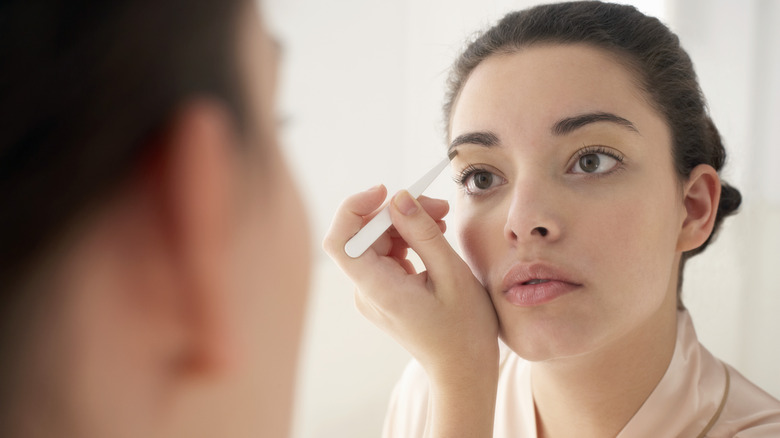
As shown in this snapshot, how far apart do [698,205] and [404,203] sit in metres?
0.47

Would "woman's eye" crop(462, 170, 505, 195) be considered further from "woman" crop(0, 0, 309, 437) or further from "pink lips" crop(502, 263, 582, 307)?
"woman" crop(0, 0, 309, 437)

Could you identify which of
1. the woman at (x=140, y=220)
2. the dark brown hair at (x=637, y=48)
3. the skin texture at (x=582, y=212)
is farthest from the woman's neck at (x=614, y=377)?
the woman at (x=140, y=220)

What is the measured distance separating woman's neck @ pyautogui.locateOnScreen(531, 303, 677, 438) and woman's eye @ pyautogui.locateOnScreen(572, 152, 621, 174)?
0.25m

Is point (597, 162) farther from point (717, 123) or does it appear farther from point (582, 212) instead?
point (717, 123)

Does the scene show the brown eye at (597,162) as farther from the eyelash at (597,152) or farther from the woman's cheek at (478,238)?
the woman's cheek at (478,238)

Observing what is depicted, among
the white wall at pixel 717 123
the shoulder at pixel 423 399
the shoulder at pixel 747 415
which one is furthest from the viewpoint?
the white wall at pixel 717 123

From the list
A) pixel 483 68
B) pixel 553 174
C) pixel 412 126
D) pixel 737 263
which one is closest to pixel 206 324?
pixel 553 174

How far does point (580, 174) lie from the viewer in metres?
0.86

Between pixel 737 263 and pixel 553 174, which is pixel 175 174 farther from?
pixel 737 263

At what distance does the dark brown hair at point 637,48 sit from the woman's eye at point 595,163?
13 cm

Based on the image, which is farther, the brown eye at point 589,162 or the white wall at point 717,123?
the white wall at point 717,123

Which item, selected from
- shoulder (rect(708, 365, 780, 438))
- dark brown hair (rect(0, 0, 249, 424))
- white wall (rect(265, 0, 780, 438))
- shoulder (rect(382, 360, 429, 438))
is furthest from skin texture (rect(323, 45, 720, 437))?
dark brown hair (rect(0, 0, 249, 424))

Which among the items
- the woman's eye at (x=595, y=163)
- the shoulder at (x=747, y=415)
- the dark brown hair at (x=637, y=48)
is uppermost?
the dark brown hair at (x=637, y=48)

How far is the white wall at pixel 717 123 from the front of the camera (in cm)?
144
